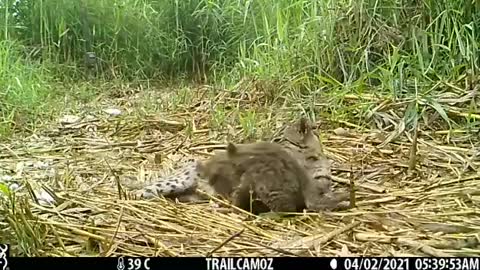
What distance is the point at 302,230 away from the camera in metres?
1.08

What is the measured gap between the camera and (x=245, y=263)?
105 cm

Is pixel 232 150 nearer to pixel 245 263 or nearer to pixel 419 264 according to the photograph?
pixel 245 263

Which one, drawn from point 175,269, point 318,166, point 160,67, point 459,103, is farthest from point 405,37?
point 175,269

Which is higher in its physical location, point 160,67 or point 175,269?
point 160,67

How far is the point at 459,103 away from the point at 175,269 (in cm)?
48

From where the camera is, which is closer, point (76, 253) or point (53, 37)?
point (76, 253)

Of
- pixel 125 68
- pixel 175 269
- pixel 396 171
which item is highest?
pixel 125 68

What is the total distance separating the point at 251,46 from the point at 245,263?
12.8 inches

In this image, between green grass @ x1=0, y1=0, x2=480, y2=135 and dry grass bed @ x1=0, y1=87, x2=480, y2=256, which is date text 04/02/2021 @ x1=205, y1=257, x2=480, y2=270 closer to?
dry grass bed @ x1=0, y1=87, x2=480, y2=256

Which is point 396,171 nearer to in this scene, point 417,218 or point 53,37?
point 417,218

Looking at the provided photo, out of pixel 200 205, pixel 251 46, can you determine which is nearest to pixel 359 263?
pixel 200 205

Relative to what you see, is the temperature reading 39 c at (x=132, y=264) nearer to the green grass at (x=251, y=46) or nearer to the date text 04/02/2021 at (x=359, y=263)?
the date text 04/02/2021 at (x=359, y=263)

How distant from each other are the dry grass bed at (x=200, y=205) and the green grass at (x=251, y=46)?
2.0 inches

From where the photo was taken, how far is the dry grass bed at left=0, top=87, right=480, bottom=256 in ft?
3.51
